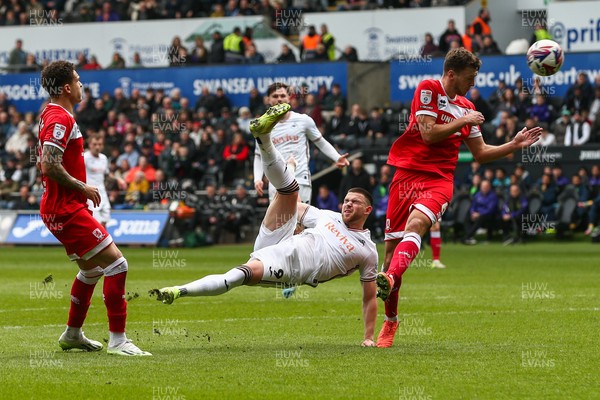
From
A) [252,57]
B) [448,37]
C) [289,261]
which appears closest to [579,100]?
[448,37]

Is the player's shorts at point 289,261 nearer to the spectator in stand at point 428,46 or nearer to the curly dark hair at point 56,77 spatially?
the curly dark hair at point 56,77

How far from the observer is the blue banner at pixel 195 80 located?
113 ft

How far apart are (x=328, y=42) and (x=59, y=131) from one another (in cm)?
2524

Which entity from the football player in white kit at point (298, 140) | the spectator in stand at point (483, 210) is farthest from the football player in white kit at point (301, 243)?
the spectator in stand at point (483, 210)

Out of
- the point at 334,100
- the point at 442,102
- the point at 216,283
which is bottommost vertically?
the point at 334,100

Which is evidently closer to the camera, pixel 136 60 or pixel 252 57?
pixel 252 57

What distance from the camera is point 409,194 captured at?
447 inches

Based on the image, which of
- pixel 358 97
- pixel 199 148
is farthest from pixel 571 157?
pixel 199 148

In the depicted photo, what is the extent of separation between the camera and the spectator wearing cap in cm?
3606

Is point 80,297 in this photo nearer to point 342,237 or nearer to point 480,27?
point 342,237

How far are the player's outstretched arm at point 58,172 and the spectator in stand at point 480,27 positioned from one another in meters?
24.2

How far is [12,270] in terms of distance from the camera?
22.4 meters

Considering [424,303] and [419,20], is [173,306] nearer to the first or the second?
[424,303]

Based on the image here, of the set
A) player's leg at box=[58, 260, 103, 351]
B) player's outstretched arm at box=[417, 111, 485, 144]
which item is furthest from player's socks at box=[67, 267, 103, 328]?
player's outstretched arm at box=[417, 111, 485, 144]
